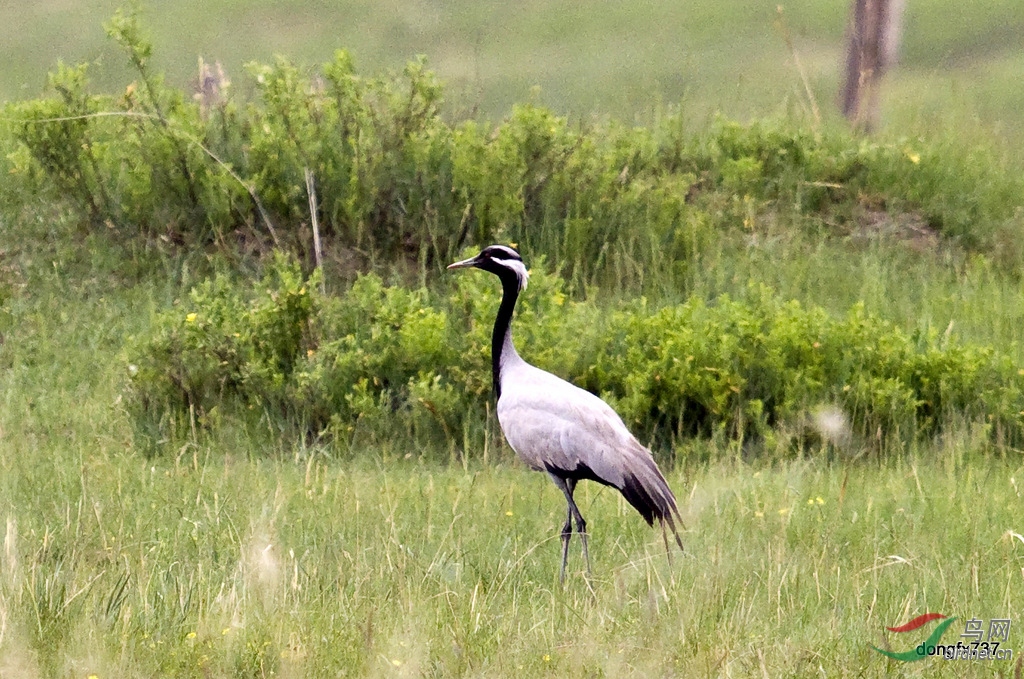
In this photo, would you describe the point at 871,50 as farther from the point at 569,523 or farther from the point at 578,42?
the point at 578,42

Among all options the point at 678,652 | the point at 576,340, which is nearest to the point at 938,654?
the point at 678,652

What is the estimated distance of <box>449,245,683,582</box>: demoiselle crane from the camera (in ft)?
18.2

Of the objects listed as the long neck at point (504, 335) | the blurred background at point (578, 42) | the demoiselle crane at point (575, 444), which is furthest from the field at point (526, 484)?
the blurred background at point (578, 42)

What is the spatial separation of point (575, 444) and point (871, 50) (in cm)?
799

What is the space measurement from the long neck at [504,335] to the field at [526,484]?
21.4 inches

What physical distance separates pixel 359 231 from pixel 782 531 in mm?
4667

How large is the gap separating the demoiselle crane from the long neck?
0.40 feet

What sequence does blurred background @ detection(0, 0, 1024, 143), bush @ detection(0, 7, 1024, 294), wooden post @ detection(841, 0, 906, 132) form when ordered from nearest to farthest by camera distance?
bush @ detection(0, 7, 1024, 294) < wooden post @ detection(841, 0, 906, 132) < blurred background @ detection(0, 0, 1024, 143)

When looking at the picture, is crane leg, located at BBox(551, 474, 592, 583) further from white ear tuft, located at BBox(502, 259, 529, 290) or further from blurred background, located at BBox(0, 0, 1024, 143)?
blurred background, located at BBox(0, 0, 1024, 143)

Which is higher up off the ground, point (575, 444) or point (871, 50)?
point (871, 50)

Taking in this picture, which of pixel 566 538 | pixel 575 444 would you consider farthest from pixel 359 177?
pixel 566 538

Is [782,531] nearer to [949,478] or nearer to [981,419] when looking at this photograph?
[949,478]

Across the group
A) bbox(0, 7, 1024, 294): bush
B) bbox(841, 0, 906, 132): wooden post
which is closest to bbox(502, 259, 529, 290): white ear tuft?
bbox(0, 7, 1024, 294): bush

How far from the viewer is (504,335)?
6.38 meters
